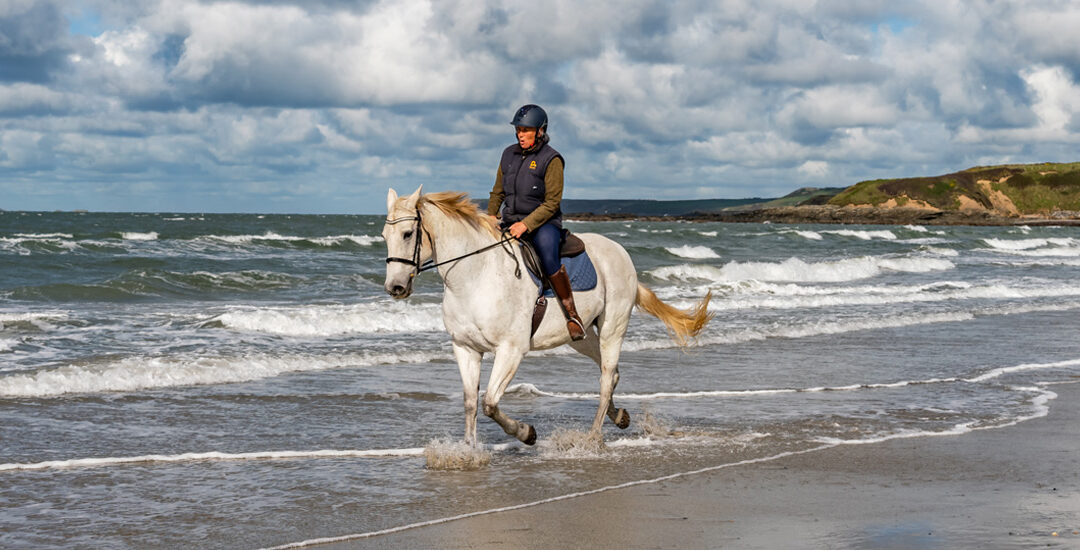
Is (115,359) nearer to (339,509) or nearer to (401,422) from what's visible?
(401,422)

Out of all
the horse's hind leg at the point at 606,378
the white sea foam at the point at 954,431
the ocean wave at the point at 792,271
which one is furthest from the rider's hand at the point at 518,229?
the ocean wave at the point at 792,271

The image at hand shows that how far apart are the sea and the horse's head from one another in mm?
1432

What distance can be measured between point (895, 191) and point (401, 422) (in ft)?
447

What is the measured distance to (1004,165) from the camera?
14612 centimetres

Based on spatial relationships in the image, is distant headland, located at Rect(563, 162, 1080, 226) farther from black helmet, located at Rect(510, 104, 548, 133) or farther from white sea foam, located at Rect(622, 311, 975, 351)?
black helmet, located at Rect(510, 104, 548, 133)

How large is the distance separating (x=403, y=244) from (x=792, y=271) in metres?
31.5

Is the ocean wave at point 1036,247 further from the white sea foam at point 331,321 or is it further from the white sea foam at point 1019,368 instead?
the white sea foam at point 331,321

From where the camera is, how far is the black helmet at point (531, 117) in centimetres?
788

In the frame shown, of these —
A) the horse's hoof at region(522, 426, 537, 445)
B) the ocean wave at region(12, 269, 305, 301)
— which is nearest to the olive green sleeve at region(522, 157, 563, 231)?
the horse's hoof at region(522, 426, 537, 445)

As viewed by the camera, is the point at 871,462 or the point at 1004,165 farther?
the point at 1004,165

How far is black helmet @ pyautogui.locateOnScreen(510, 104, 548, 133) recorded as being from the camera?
788 cm

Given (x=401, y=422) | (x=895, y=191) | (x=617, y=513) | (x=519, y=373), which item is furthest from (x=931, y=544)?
(x=895, y=191)

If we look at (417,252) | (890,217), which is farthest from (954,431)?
(890,217)

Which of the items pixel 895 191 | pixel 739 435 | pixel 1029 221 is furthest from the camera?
pixel 895 191
